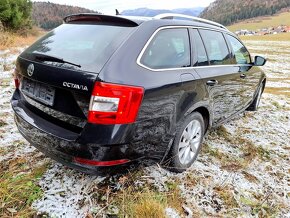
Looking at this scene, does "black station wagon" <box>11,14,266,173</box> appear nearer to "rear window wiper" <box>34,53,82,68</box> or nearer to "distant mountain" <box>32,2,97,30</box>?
"rear window wiper" <box>34,53,82,68</box>

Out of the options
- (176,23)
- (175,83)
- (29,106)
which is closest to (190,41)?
(176,23)

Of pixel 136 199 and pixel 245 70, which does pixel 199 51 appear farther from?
pixel 136 199

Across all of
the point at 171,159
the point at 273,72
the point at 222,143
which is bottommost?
the point at 273,72

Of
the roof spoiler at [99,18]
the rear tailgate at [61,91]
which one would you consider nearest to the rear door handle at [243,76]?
the roof spoiler at [99,18]

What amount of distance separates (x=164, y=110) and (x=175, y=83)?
30 cm

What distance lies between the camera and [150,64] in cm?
252

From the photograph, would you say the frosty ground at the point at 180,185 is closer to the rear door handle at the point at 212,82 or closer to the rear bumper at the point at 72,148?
the rear bumper at the point at 72,148

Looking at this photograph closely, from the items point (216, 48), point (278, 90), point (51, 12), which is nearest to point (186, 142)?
point (216, 48)

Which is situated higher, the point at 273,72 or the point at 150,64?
the point at 150,64

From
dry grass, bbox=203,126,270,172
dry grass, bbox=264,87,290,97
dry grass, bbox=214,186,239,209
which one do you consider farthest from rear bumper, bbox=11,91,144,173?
dry grass, bbox=264,87,290,97

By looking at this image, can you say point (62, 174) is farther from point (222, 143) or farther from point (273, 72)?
point (273, 72)

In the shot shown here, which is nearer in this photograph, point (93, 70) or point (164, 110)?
point (93, 70)

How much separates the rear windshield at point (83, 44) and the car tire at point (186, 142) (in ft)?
3.43

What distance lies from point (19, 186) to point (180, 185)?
1.63 meters
